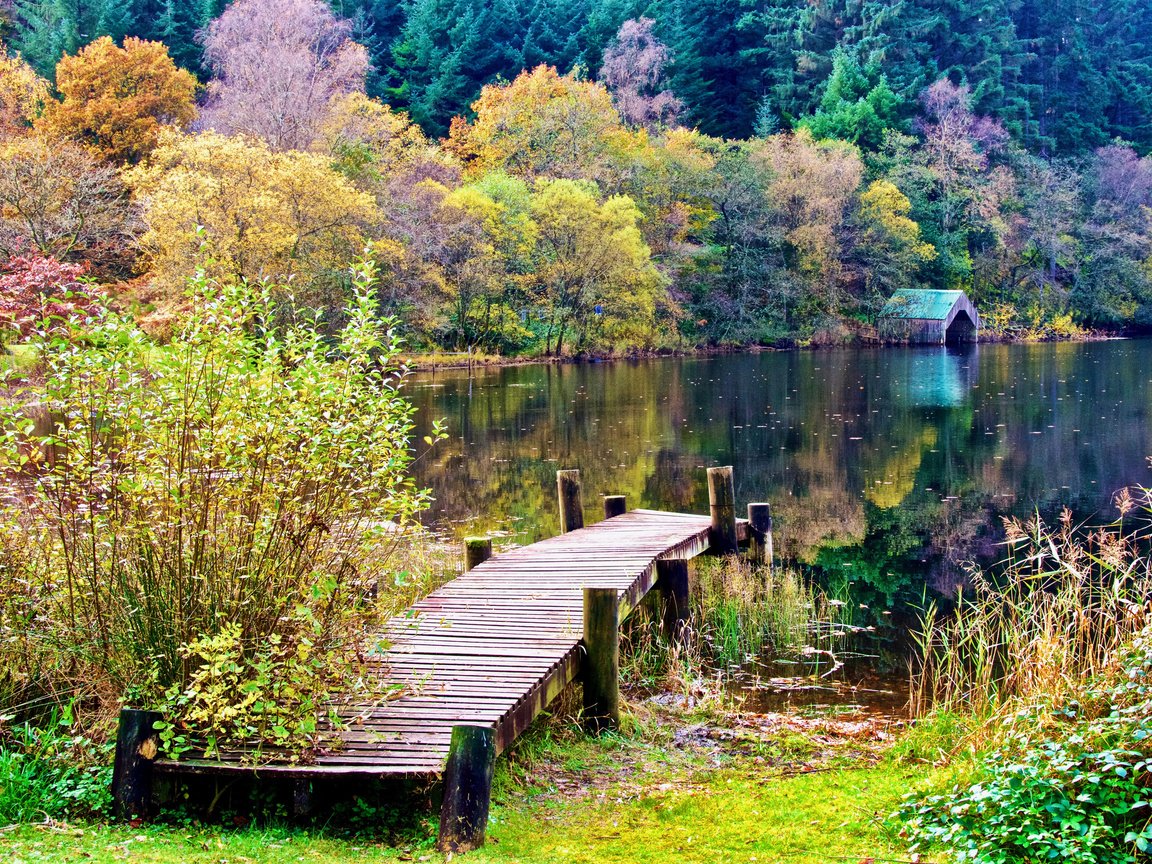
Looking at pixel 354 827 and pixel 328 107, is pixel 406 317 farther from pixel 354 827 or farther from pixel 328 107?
pixel 354 827

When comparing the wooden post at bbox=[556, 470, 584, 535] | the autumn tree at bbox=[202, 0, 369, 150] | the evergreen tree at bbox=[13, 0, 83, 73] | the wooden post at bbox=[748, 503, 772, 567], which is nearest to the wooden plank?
the wooden post at bbox=[556, 470, 584, 535]

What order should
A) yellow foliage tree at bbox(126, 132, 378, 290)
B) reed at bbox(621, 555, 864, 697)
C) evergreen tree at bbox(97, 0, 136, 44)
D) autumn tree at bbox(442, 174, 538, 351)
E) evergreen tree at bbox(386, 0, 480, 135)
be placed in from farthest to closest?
1. evergreen tree at bbox(386, 0, 480, 135)
2. evergreen tree at bbox(97, 0, 136, 44)
3. autumn tree at bbox(442, 174, 538, 351)
4. yellow foliage tree at bbox(126, 132, 378, 290)
5. reed at bbox(621, 555, 864, 697)

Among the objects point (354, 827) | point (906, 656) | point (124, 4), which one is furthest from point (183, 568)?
point (124, 4)

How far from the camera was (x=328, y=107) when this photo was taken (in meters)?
49.0

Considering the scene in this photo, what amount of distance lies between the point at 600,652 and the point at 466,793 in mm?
2546

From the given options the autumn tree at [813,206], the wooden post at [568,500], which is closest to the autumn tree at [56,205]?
the wooden post at [568,500]

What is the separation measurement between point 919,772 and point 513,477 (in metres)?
14.8

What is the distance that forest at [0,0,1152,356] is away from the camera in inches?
1470

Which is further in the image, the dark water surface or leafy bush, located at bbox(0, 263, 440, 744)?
the dark water surface

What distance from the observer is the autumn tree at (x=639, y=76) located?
68125mm

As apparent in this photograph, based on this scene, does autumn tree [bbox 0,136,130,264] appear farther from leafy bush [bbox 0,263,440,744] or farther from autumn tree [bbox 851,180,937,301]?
autumn tree [bbox 851,180,937,301]

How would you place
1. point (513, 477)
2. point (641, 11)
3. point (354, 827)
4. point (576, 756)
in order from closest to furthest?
1. point (354, 827)
2. point (576, 756)
3. point (513, 477)
4. point (641, 11)

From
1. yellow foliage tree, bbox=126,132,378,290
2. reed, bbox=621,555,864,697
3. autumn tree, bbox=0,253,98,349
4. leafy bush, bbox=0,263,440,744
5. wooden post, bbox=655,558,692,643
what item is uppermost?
yellow foliage tree, bbox=126,132,378,290

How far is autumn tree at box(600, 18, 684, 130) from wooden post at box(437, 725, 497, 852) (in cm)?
6445
